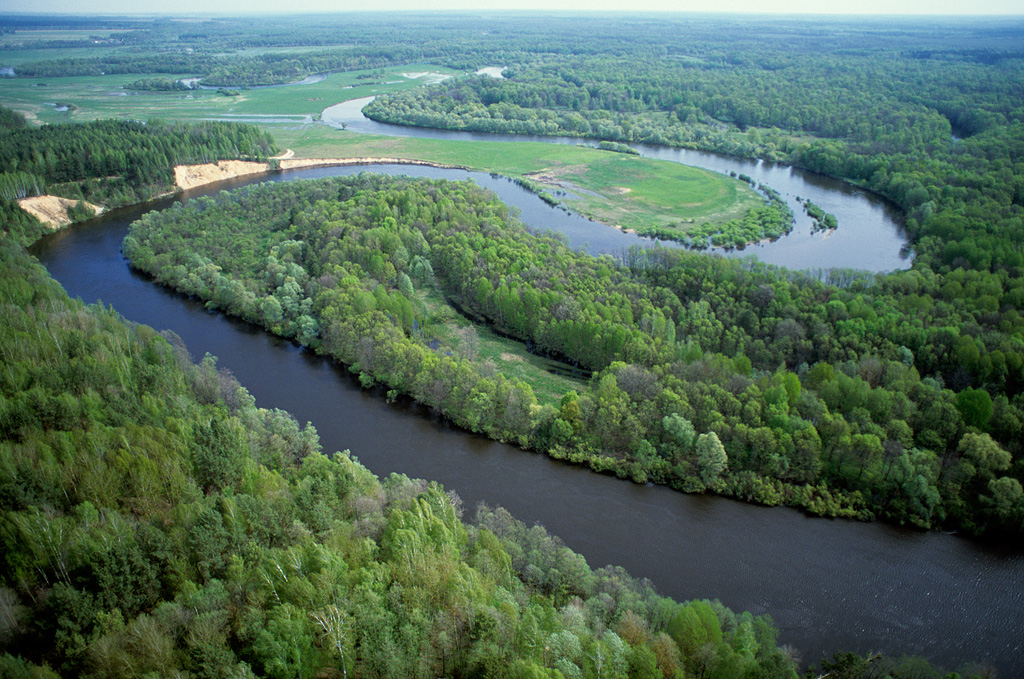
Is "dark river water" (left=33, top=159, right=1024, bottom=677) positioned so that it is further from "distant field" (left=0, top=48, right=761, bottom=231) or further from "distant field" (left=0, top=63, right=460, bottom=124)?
"distant field" (left=0, top=63, right=460, bottom=124)

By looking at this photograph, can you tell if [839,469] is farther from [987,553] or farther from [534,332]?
[534,332]

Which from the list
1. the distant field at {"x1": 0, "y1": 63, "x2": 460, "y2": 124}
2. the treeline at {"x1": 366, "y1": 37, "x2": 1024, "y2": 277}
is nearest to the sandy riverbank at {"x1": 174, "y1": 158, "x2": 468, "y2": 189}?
the treeline at {"x1": 366, "y1": 37, "x2": 1024, "y2": 277}

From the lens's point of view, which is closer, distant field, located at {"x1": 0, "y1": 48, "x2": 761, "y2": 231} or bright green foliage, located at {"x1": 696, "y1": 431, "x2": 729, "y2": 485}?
bright green foliage, located at {"x1": 696, "y1": 431, "x2": 729, "y2": 485}

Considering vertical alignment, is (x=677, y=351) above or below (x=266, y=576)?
above

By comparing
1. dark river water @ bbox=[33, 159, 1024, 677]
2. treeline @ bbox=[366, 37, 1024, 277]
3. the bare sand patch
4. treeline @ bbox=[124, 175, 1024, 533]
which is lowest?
dark river water @ bbox=[33, 159, 1024, 677]

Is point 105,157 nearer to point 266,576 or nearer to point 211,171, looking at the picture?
point 211,171

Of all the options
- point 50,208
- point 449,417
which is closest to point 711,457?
point 449,417

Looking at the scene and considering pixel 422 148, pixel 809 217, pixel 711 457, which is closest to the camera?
pixel 711 457
